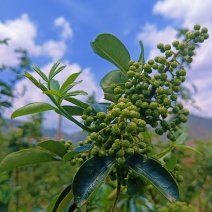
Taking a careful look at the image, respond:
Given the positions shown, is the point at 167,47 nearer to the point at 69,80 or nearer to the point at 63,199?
the point at 69,80

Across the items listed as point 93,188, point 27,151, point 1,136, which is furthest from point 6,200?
point 1,136

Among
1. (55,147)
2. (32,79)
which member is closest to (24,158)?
(55,147)

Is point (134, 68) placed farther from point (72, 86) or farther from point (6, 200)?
point (6, 200)

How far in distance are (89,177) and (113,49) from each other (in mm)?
313

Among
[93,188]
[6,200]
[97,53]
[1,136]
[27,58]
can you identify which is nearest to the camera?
[93,188]

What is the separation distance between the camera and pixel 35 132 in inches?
124

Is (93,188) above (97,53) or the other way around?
the other way around

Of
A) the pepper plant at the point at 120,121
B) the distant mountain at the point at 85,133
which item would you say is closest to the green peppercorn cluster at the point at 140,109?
the pepper plant at the point at 120,121

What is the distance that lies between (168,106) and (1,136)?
109 inches

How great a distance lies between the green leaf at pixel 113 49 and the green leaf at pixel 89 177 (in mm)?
253

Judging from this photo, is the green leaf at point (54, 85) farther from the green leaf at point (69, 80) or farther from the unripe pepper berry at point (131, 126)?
the unripe pepper berry at point (131, 126)

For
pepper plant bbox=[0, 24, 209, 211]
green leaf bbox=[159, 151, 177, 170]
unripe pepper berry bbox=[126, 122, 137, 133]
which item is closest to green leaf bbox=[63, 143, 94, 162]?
pepper plant bbox=[0, 24, 209, 211]

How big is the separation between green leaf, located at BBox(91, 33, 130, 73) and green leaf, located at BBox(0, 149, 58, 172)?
0.25 metres

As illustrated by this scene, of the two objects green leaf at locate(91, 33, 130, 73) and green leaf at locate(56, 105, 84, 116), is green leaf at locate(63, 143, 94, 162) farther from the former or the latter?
green leaf at locate(91, 33, 130, 73)
